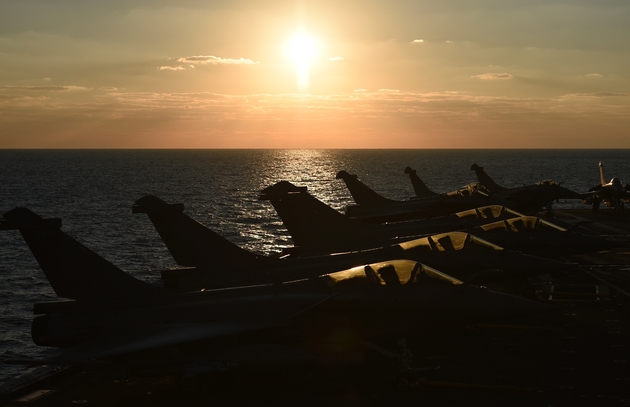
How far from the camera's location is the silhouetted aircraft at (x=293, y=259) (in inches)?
834

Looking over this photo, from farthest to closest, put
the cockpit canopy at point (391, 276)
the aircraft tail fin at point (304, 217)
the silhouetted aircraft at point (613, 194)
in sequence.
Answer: the silhouetted aircraft at point (613, 194), the aircraft tail fin at point (304, 217), the cockpit canopy at point (391, 276)

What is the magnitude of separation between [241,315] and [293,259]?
5.67 meters

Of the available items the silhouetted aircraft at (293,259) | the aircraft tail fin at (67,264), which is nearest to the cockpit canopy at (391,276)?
→ the silhouetted aircraft at (293,259)

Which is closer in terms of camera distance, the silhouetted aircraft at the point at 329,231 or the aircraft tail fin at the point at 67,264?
the aircraft tail fin at the point at 67,264

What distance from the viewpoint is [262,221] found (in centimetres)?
8400

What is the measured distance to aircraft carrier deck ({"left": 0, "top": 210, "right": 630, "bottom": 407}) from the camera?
1529 centimetres

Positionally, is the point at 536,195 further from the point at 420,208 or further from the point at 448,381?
the point at 448,381

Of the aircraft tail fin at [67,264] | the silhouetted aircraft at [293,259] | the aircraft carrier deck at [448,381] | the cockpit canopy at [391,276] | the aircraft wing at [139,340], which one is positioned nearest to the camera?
the aircraft wing at [139,340]

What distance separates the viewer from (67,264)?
18.0 metres

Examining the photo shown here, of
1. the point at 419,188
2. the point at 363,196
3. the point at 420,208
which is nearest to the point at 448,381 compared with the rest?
the point at 420,208

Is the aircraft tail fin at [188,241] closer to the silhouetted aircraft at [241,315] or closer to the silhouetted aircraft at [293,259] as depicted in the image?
the silhouetted aircraft at [293,259]

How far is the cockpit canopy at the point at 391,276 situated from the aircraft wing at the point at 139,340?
2.57 meters

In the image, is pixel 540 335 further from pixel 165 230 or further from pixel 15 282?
pixel 15 282

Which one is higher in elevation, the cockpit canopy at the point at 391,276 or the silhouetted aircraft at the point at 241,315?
the cockpit canopy at the point at 391,276
